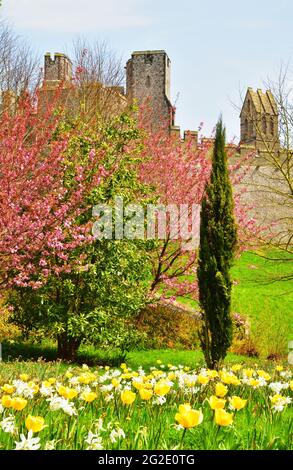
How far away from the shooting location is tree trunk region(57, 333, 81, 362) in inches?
436

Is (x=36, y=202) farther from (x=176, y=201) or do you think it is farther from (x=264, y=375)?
(x=264, y=375)

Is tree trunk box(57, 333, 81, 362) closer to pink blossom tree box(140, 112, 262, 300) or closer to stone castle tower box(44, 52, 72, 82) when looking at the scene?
pink blossom tree box(140, 112, 262, 300)

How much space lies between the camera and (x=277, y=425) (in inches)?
123

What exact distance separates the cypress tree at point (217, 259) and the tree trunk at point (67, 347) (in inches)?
122

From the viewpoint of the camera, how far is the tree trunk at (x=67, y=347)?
1106 centimetres

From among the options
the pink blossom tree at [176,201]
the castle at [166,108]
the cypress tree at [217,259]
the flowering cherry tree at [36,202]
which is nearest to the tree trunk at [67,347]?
the flowering cherry tree at [36,202]

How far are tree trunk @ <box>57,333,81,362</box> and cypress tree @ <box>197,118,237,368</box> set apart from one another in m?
3.11

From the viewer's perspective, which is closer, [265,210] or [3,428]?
[3,428]

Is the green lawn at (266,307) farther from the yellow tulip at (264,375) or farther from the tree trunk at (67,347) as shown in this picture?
the yellow tulip at (264,375)

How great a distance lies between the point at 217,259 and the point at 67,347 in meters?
3.86
